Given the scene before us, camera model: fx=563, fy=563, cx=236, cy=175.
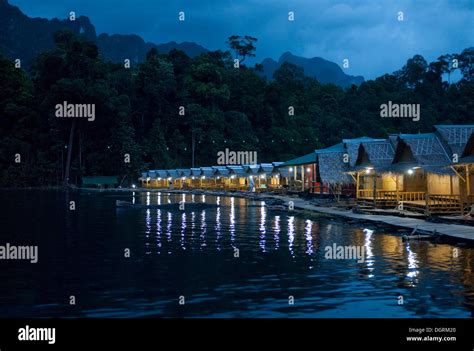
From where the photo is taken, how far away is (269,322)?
11.4 m

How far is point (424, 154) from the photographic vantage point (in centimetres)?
3416

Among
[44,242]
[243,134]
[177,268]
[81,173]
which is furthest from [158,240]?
[243,134]

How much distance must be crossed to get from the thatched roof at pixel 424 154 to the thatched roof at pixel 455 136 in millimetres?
513

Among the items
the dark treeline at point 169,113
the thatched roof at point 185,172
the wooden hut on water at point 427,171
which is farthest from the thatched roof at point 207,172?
the wooden hut on water at point 427,171

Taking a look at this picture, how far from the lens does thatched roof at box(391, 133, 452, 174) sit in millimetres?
32750

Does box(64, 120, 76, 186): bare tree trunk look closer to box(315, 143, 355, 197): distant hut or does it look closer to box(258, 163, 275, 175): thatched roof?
box(258, 163, 275, 175): thatched roof

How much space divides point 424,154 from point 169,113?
109058mm

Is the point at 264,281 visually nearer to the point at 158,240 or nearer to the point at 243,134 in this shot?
the point at 158,240

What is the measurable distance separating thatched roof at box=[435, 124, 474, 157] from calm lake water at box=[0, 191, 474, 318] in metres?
9.19

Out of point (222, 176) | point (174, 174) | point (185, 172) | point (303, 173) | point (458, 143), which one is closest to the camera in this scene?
point (458, 143)

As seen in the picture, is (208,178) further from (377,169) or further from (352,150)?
(377,169)

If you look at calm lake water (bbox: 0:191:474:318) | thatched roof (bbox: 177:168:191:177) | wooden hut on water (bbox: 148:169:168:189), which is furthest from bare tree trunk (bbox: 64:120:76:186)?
calm lake water (bbox: 0:191:474:318)

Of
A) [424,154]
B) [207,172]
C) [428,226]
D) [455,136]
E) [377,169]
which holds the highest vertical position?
[455,136]

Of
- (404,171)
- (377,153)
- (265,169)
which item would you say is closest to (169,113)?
(265,169)
